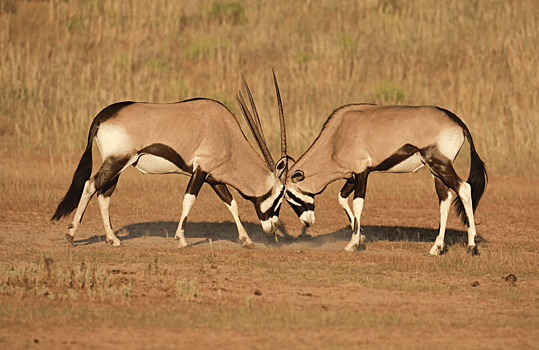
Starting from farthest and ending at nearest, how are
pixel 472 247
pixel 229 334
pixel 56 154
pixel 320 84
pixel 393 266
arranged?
pixel 320 84
pixel 56 154
pixel 472 247
pixel 393 266
pixel 229 334

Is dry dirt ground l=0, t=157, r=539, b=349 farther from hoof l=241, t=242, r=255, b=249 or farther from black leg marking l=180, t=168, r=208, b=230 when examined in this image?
black leg marking l=180, t=168, r=208, b=230

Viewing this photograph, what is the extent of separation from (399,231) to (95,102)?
1395 centimetres

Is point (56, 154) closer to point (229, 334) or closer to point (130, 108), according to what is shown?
point (130, 108)

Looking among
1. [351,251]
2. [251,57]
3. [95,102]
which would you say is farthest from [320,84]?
[351,251]

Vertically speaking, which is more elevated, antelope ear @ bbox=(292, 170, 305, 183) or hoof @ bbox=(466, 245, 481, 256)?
antelope ear @ bbox=(292, 170, 305, 183)

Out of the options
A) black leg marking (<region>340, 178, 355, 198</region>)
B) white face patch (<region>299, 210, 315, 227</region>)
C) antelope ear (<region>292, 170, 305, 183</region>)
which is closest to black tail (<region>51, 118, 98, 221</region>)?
antelope ear (<region>292, 170, 305, 183</region>)

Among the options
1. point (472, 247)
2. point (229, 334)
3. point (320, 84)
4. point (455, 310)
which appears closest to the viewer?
point (229, 334)

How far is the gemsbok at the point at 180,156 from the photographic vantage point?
399 inches

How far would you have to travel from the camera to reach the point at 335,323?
6.41 metres

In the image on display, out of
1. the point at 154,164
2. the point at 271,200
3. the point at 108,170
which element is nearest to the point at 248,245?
the point at 271,200

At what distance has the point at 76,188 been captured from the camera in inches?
417

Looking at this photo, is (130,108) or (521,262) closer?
(521,262)

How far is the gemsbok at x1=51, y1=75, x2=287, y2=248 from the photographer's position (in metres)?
10.1

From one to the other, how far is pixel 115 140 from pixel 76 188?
1.09m
